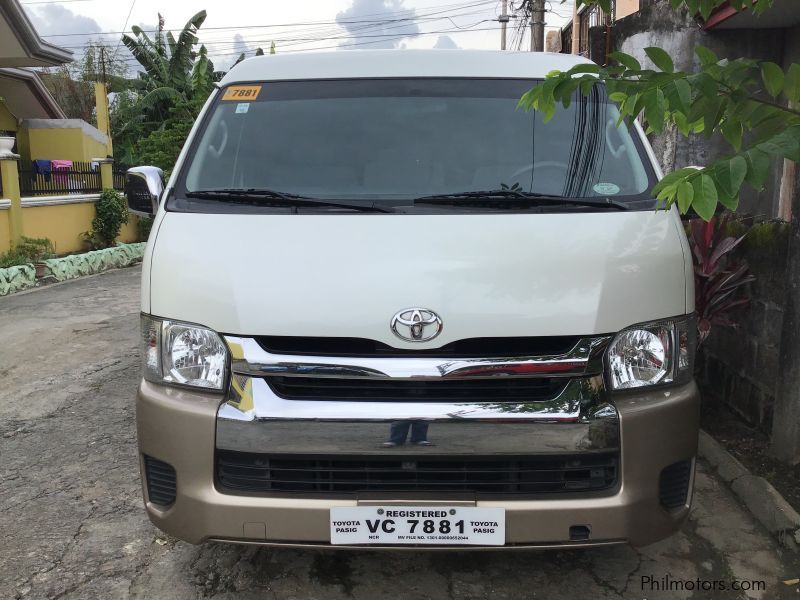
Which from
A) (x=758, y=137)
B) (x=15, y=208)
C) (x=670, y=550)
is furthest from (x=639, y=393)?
(x=15, y=208)

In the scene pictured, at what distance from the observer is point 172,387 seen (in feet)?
8.18

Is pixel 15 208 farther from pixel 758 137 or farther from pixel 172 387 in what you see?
pixel 758 137

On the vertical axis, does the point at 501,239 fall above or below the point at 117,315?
above

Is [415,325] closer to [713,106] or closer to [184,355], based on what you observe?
[184,355]

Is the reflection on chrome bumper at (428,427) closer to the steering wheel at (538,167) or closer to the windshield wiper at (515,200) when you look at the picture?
the windshield wiper at (515,200)

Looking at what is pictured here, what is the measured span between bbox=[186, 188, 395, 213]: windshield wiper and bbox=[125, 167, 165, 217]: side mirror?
0.56 m

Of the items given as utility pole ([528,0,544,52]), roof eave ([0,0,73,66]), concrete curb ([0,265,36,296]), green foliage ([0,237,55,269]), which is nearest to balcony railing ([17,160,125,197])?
green foliage ([0,237,55,269])

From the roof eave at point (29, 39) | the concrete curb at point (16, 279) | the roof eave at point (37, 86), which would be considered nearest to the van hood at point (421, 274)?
the concrete curb at point (16, 279)

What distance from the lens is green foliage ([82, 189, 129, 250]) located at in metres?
14.7

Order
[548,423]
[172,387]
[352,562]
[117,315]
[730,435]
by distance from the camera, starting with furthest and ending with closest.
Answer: [117,315] < [730,435] < [352,562] < [172,387] < [548,423]

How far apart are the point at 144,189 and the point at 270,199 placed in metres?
0.95

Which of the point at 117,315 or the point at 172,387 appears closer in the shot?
the point at 172,387

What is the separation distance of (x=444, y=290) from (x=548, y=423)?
54cm

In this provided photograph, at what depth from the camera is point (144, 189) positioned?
3459 mm
